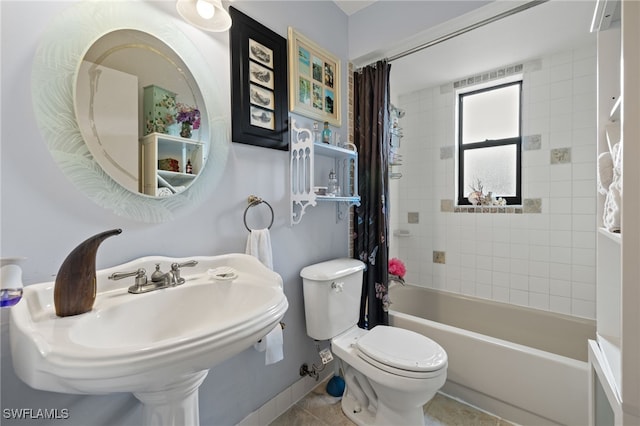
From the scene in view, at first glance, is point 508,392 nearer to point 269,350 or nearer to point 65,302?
point 269,350

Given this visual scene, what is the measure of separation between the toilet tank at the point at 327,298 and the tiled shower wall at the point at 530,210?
139 centimetres

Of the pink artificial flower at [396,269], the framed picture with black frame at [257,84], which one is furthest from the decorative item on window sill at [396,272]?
the framed picture with black frame at [257,84]

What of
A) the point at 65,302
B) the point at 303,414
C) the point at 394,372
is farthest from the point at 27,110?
the point at 303,414

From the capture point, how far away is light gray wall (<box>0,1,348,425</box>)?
0.78 m

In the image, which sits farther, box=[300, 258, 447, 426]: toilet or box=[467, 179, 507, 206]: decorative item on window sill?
box=[467, 179, 507, 206]: decorative item on window sill

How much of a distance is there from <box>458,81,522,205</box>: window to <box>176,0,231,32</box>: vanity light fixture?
237 centimetres

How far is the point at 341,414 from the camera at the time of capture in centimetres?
154

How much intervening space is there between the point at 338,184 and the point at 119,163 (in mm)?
1266

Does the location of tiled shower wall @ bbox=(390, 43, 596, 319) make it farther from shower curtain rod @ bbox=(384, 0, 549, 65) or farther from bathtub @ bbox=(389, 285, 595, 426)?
shower curtain rod @ bbox=(384, 0, 549, 65)

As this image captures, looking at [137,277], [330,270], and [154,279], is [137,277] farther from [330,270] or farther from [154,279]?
[330,270]

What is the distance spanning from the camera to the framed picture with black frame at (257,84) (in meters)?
1.30

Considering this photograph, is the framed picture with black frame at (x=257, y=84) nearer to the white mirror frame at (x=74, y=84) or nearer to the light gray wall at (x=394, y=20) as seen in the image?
the white mirror frame at (x=74, y=84)

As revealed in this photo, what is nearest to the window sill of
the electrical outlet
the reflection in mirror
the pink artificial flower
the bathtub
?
the bathtub

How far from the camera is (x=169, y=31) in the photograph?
1089 mm
